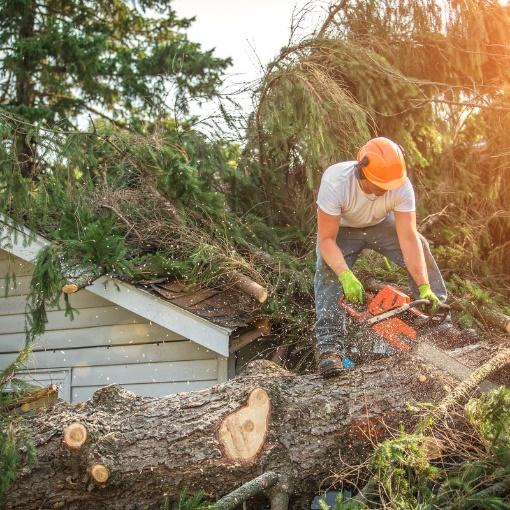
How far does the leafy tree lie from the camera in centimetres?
1336

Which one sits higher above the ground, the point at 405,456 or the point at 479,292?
the point at 479,292

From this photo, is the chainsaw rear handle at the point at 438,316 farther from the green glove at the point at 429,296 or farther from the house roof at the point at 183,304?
the house roof at the point at 183,304

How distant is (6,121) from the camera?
718cm

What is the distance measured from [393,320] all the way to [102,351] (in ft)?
12.3

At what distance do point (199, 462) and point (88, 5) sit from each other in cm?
1186

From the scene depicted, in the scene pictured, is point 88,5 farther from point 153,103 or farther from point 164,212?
point 164,212

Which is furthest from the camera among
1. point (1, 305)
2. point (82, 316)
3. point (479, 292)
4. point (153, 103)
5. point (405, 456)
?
point (153, 103)

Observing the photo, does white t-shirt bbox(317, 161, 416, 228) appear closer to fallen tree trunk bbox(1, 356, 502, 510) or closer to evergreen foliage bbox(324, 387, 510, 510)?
fallen tree trunk bbox(1, 356, 502, 510)

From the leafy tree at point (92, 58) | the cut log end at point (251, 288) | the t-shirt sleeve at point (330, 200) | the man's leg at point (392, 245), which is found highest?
the leafy tree at point (92, 58)

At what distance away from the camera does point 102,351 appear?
8.14m

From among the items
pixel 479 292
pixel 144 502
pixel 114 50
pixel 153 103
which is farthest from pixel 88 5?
pixel 144 502

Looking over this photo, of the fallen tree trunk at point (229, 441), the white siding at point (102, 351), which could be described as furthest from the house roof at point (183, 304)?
the fallen tree trunk at point (229, 441)

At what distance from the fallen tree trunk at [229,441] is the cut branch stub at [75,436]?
2cm

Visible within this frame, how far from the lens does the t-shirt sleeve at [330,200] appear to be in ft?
18.1
